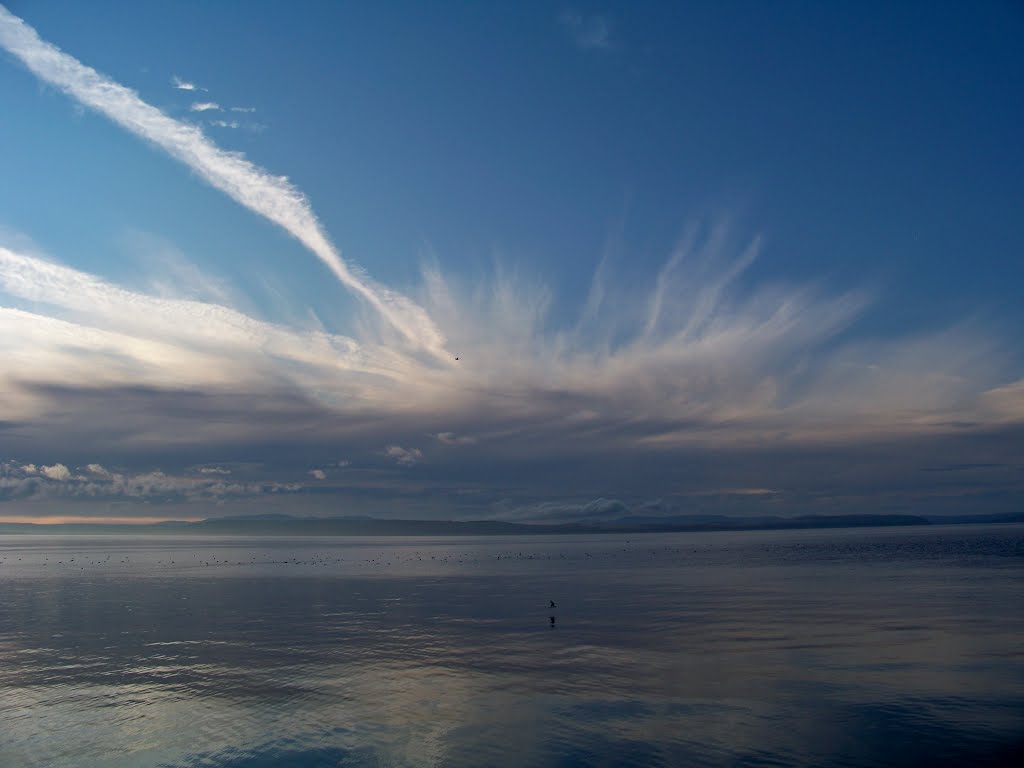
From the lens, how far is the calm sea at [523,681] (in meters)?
25.0

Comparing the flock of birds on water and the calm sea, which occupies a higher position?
the flock of birds on water

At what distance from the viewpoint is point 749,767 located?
74.8ft

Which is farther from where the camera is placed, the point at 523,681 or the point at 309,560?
the point at 309,560

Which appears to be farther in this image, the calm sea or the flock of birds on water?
the flock of birds on water

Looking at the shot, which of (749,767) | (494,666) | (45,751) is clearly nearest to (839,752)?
(749,767)

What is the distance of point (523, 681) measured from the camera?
3394 cm

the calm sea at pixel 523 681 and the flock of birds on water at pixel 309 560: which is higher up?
the flock of birds on water at pixel 309 560

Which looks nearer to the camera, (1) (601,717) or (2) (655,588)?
(1) (601,717)

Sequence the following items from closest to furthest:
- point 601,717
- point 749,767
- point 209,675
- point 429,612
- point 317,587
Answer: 1. point 749,767
2. point 601,717
3. point 209,675
4. point 429,612
5. point 317,587

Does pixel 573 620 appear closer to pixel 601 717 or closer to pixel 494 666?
pixel 494 666

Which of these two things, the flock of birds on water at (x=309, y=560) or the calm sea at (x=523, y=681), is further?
the flock of birds on water at (x=309, y=560)

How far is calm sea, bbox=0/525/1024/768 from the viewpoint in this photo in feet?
82.1

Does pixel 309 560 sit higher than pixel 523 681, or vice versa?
pixel 309 560

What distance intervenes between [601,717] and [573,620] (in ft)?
83.3
